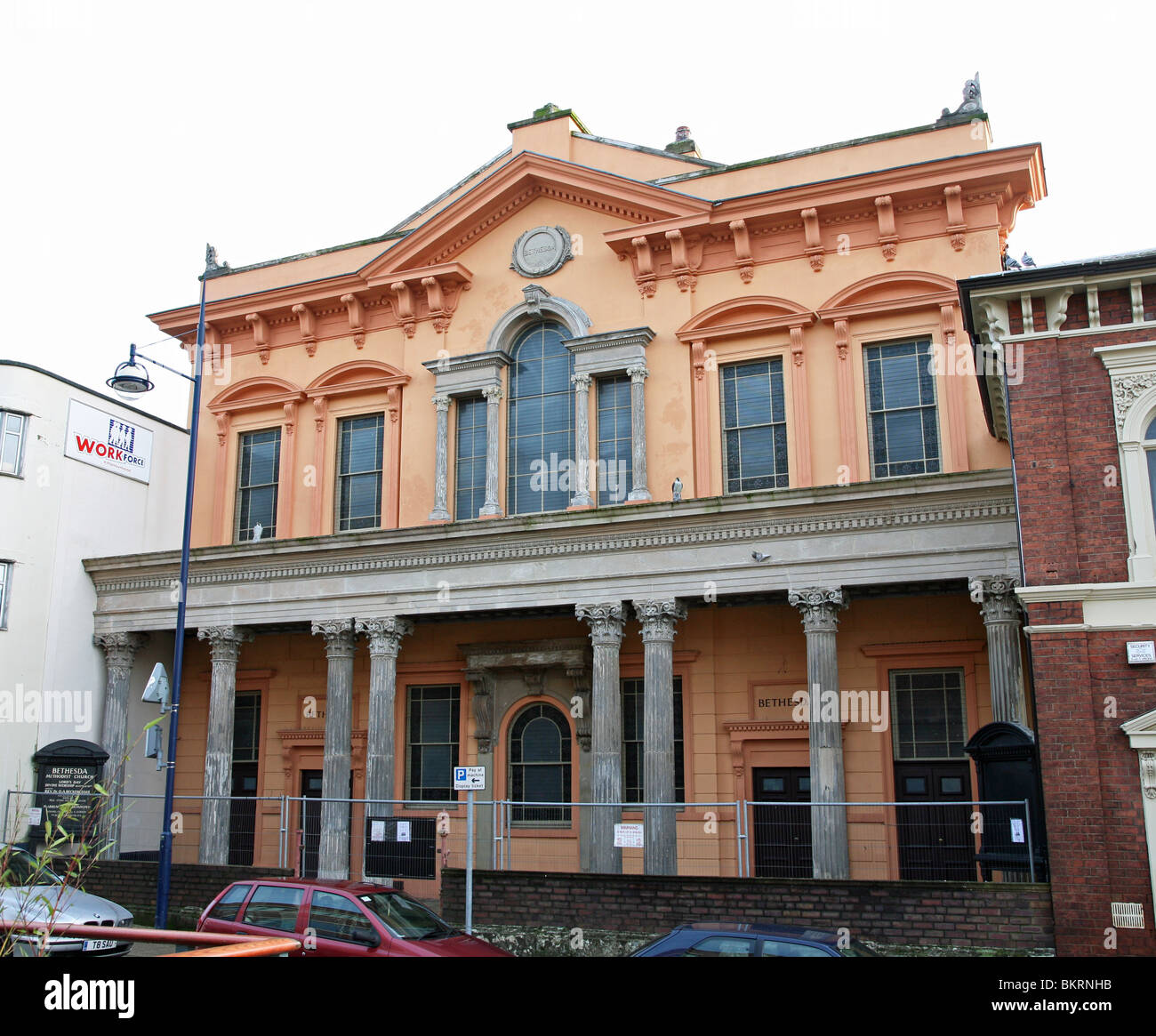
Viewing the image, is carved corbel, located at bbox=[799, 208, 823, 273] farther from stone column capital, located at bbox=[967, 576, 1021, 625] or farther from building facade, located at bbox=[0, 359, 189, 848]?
building facade, located at bbox=[0, 359, 189, 848]

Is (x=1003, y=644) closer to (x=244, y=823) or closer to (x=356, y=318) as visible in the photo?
(x=356, y=318)

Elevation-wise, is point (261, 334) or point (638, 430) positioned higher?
point (261, 334)

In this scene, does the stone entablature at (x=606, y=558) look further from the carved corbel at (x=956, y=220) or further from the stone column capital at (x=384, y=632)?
the carved corbel at (x=956, y=220)

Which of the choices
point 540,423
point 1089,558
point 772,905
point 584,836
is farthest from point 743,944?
point 540,423

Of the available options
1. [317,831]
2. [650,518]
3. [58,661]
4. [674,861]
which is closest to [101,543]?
[58,661]

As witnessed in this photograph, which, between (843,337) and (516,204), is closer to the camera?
(843,337)

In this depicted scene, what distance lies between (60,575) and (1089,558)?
Answer: 62.6 feet

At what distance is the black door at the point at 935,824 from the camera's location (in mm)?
17594

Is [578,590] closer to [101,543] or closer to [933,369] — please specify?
[933,369]

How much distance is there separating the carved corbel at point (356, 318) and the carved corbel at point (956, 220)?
12030 mm

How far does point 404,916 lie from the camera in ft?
41.4

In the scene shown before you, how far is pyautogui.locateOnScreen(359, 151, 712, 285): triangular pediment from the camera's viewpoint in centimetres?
2158

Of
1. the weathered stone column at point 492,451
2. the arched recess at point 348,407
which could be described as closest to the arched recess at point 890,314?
the weathered stone column at point 492,451

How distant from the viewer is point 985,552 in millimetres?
16672
